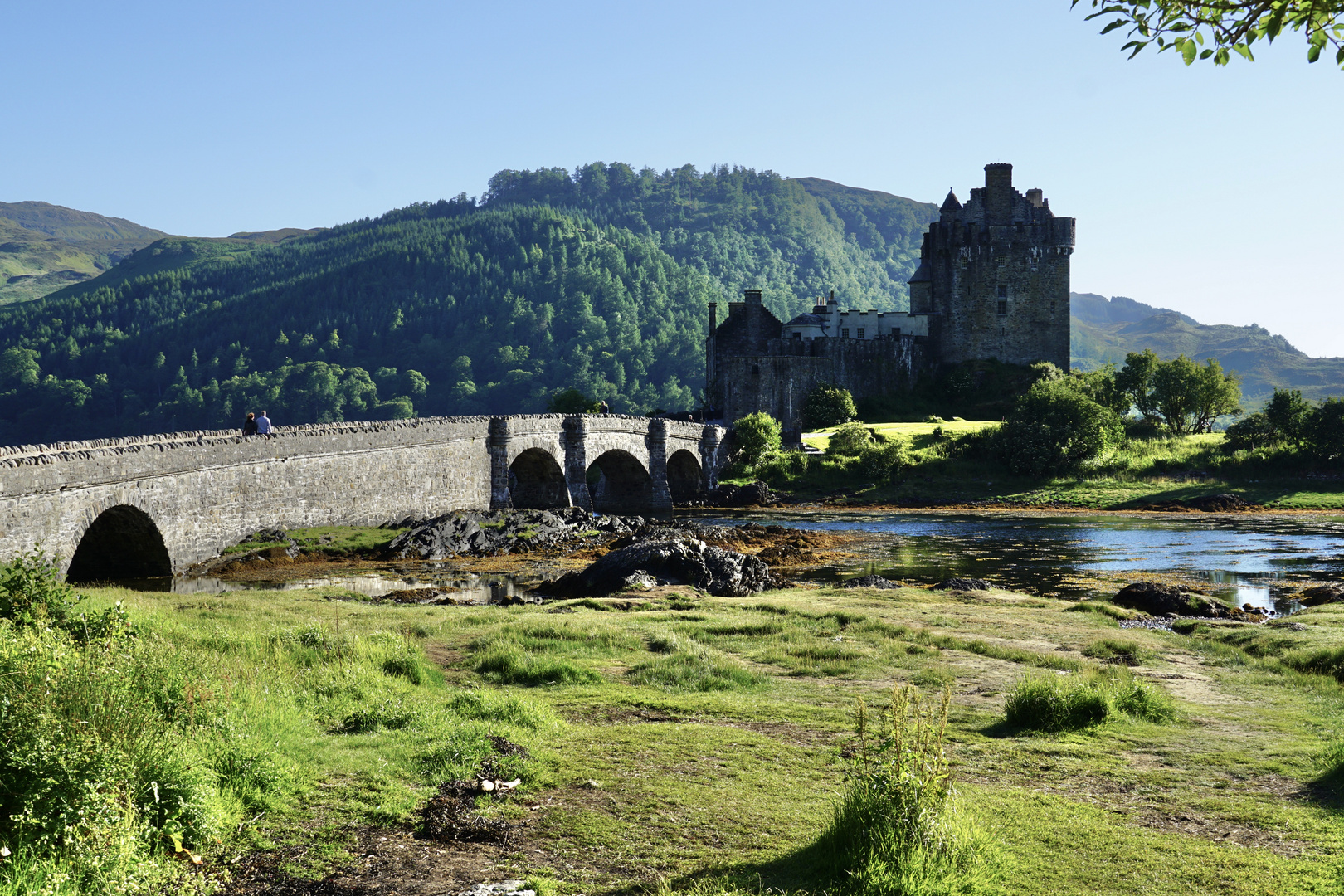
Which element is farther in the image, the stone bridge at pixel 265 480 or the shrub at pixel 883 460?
the shrub at pixel 883 460

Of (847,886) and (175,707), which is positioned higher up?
(175,707)

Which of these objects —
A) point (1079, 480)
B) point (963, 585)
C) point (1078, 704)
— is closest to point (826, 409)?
point (1079, 480)

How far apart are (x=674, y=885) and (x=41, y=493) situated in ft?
67.8

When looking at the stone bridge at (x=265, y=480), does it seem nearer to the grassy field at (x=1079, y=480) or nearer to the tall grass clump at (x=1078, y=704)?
the grassy field at (x=1079, y=480)

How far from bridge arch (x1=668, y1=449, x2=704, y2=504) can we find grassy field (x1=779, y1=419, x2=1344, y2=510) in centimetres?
241

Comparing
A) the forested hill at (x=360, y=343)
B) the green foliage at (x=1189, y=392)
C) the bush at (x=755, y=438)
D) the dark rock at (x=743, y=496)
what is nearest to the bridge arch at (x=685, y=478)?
the dark rock at (x=743, y=496)

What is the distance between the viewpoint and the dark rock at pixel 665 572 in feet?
88.3

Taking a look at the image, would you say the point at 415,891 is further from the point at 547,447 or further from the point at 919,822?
the point at 547,447

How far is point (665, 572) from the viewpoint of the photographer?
27.8 m

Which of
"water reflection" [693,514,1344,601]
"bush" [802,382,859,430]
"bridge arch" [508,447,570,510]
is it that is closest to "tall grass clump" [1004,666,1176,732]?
"water reflection" [693,514,1344,601]

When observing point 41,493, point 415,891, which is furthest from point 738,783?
point 41,493

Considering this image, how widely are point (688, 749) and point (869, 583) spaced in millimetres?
18995

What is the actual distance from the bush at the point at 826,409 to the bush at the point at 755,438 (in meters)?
9.83

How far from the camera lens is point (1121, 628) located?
20844mm
